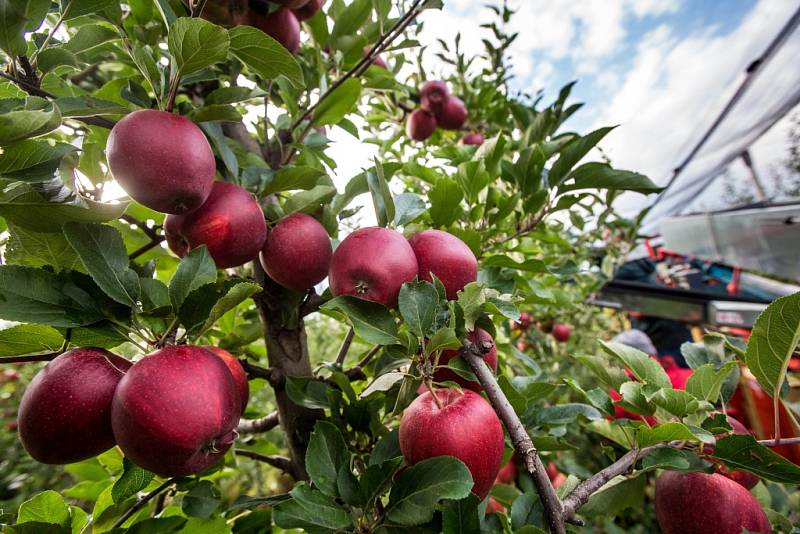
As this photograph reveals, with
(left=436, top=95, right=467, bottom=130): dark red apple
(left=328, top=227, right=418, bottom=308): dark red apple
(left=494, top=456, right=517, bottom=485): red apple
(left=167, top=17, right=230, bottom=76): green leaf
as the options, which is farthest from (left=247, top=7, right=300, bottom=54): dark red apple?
(left=494, top=456, right=517, bottom=485): red apple

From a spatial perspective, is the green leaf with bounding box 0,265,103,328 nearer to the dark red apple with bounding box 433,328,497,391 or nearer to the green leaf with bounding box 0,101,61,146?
the green leaf with bounding box 0,101,61,146

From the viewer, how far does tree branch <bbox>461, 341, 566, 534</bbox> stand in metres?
0.37

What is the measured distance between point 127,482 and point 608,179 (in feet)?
2.59

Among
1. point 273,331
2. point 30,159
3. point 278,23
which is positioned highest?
point 278,23

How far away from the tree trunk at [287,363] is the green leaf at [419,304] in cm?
29

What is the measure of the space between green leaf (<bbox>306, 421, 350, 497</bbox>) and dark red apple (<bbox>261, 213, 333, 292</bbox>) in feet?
0.65

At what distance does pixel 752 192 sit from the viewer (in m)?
5.29

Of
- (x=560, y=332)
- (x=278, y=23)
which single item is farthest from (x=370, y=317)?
(x=560, y=332)

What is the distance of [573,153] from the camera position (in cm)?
70

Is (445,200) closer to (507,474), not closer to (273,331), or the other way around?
(273,331)

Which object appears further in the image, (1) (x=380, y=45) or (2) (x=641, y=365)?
(1) (x=380, y=45)

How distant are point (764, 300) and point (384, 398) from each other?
298 cm

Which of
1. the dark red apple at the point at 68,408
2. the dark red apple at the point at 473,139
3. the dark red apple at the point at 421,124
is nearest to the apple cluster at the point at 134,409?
the dark red apple at the point at 68,408

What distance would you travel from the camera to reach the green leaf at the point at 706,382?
0.50 metres
